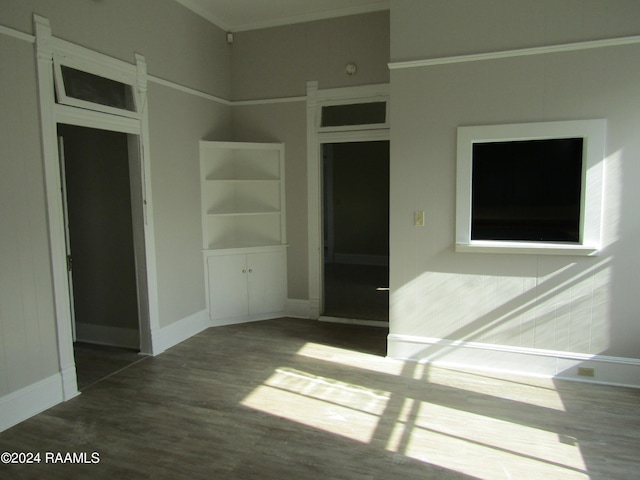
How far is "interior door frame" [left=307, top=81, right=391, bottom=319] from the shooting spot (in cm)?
482

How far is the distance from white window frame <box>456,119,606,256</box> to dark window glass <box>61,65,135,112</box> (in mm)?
2907

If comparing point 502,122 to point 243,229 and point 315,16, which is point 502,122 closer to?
point 315,16

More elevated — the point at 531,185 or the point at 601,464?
the point at 531,185

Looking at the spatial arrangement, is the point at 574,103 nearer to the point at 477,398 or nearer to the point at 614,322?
the point at 614,322

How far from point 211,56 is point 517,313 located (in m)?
4.19

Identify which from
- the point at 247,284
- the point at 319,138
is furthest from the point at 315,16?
the point at 247,284

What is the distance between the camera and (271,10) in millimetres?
4812

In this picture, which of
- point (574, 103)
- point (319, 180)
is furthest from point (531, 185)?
point (319, 180)

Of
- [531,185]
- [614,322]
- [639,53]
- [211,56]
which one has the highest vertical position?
[211,56]

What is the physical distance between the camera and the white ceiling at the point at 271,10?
460cm

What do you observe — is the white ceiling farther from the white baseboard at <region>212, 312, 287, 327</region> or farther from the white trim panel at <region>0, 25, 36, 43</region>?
the white baseboard at <region>212, 312, 287, 327</region>

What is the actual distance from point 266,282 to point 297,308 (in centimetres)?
50

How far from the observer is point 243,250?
5117mm

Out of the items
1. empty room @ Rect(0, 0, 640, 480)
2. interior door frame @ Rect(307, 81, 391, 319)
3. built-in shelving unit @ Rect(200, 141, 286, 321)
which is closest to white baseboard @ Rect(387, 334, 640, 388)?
empty room @ Rect(0, 0, 640, 480)
